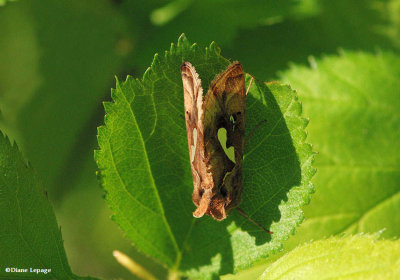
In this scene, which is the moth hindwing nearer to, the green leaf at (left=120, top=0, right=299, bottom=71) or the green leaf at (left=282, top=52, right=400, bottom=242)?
the green leaf at (left=282, top=52, right=400, bottom=242)

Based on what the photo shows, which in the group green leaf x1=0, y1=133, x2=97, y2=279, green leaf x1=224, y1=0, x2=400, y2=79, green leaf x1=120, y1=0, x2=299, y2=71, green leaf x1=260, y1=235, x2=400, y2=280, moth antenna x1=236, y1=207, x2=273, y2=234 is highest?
green leaf x1=120, y1=0, x2=299, y2=71

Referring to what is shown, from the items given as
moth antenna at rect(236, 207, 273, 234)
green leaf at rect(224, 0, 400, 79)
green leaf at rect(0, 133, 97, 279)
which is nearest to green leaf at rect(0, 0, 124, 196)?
green leaf at rect(224, 0, 400, 79)

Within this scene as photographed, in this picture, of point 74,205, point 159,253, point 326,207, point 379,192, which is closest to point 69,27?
point 74,205

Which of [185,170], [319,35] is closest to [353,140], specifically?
[319,35]

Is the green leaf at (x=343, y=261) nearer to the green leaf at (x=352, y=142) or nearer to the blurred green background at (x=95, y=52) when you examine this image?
the green leaf at (x=352, y=142)

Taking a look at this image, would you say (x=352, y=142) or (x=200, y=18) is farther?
(x=200, y=18)

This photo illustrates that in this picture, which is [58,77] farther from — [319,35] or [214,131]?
[319,35]
